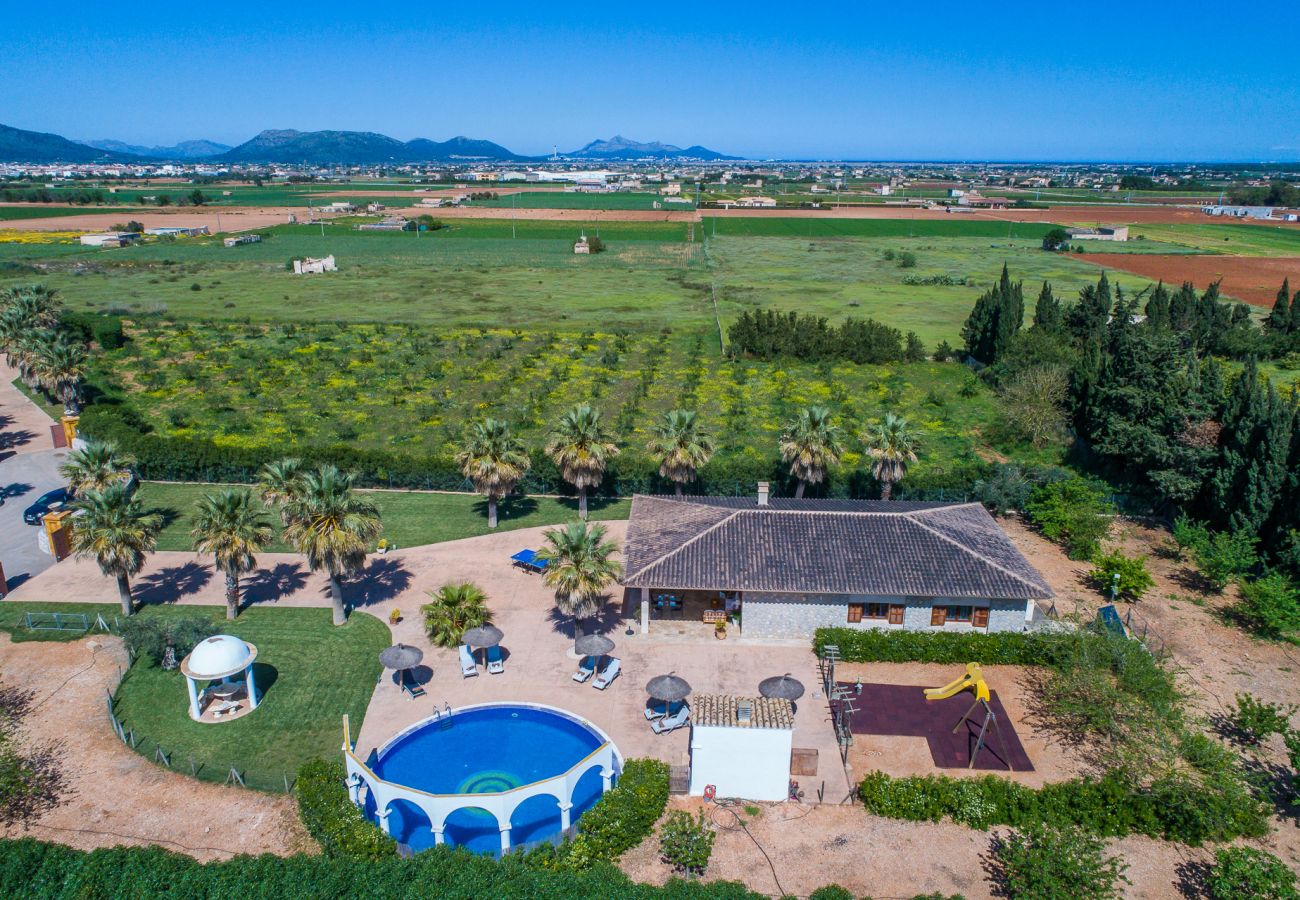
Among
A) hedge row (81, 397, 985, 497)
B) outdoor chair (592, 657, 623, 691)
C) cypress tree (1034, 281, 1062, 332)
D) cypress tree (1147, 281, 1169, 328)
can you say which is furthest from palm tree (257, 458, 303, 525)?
cypress tree (1147, 281, 1169, 328)

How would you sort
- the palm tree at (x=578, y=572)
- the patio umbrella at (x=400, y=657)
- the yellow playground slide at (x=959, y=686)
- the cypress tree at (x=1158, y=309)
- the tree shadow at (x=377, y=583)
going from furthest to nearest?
the cypress tree at (x=1158, y=309)
the tree shadow at (x=377, y=583)
the palm tree at (x=578, y=572)
the patio umbrella at (x=400, y=657)
the yellow playground slide at (x=959, y=686)

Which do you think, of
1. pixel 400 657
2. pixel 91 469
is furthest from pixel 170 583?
pixel 400 657

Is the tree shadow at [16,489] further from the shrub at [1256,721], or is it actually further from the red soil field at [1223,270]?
the red soil field at [1223,270]

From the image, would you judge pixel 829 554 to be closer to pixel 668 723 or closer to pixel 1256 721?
pixel 668 723

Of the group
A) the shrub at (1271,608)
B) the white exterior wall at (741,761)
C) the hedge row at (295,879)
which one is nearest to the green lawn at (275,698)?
the hedge row at (295,879)

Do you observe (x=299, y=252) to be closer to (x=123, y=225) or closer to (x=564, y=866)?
(x=123, y=225)

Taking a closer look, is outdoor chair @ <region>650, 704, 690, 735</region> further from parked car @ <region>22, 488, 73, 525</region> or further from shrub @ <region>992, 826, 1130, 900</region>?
parked car @ <region>22, 488, 73, 525</region>
